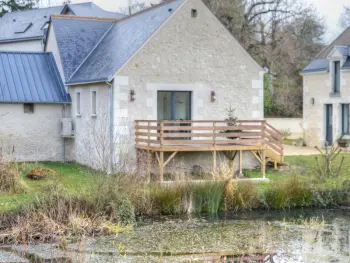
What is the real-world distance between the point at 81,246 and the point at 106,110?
362 inches

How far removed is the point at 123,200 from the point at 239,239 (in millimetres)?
3078

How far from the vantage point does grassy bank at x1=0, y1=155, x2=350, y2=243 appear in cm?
1484

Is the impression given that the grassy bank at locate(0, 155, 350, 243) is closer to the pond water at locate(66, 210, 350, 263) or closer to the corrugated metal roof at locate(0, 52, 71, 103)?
the pond water at locate(66, 210, 350, 263)

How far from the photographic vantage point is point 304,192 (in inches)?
728

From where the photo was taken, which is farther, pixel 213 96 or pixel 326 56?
pixel 326 56

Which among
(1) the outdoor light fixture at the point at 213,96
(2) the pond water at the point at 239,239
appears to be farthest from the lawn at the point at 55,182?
(1) the outdoor light fixture at the point at 213,96

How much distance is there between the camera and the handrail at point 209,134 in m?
20.2

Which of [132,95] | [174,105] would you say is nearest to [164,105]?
[174,105]

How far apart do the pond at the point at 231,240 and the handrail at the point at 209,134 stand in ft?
12.2

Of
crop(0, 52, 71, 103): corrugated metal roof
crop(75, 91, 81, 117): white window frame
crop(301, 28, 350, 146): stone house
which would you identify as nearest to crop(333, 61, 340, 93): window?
crop(301, 28, 350, 146): stone house

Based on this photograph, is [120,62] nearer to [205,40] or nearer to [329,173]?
[205,40]

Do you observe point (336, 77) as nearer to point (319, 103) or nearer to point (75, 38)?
point (319, 103)

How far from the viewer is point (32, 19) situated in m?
47.3

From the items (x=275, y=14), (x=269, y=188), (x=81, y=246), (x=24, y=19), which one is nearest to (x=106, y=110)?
(x=269, y=188)
